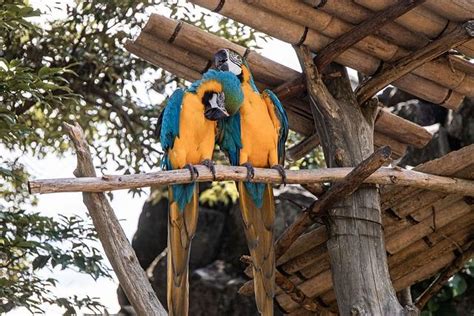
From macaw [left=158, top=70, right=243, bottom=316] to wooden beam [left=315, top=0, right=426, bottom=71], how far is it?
2.05 ft

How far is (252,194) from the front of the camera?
9.95ft

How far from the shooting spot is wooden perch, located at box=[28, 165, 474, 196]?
2.46 m

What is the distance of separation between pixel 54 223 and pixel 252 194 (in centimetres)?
131

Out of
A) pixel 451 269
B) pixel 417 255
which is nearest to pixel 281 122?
pixel 417 255

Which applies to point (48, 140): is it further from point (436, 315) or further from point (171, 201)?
point (436, 315)

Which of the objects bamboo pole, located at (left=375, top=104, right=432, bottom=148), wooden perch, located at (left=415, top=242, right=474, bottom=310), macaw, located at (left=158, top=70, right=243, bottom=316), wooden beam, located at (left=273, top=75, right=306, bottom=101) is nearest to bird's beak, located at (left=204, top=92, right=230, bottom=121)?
macaw, located at (left=158, top=70, right=243, bottom=316)

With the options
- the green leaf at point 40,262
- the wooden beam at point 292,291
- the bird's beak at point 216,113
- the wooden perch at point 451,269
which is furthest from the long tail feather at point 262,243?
the wooden perch at point 451,269

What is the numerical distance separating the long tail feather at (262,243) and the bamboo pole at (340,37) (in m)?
0.72

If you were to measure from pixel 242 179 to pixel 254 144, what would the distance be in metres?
0.30

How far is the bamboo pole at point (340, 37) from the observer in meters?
3.19

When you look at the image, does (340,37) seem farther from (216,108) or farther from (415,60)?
(216,108)

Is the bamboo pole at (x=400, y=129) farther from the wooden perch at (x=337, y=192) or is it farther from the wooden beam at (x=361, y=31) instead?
the wooden perch at (x=337, y=192)

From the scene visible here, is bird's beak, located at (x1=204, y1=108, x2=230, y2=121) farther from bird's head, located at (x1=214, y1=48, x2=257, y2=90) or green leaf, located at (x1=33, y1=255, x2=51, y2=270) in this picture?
green leaf, located at (x1=33, y1=255, x2=51, y2=270)

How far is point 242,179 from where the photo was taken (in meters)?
2.77
